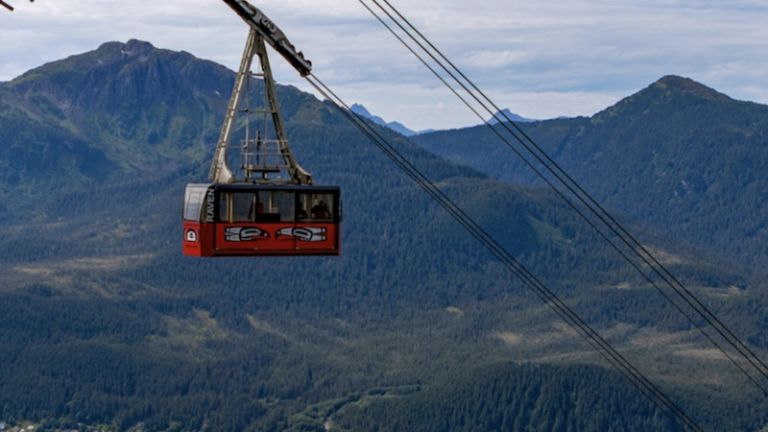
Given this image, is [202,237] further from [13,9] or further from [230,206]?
[13,9]

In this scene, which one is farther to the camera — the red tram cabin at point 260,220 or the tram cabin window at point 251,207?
the tram cabin window at point 251,207

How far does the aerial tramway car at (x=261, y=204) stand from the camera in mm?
83375

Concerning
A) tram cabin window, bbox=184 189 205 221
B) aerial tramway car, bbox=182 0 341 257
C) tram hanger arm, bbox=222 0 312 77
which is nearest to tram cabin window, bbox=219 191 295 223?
aerial tramway car, bbox=182 0 341 257

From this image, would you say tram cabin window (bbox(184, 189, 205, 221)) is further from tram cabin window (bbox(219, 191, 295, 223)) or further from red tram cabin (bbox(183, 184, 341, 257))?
tram cabin window (bbox(219, 191, 295, 223))

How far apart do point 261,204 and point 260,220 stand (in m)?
0.84

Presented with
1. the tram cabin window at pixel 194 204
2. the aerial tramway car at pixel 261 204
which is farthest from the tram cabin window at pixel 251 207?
the tram cabin window at pixel 194 204

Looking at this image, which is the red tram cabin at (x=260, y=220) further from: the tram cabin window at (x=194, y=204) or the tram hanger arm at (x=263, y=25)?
the tram hanger arm at (x=263, y=25)

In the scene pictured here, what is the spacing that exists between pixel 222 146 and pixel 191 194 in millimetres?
5791

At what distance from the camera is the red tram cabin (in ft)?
280

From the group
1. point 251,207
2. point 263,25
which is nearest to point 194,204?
point 251,207

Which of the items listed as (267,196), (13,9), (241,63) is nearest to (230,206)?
(267,196)

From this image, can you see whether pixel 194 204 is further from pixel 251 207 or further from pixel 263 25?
pixel 263 25

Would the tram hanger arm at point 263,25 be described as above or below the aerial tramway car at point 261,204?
above

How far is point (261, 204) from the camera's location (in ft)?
284
